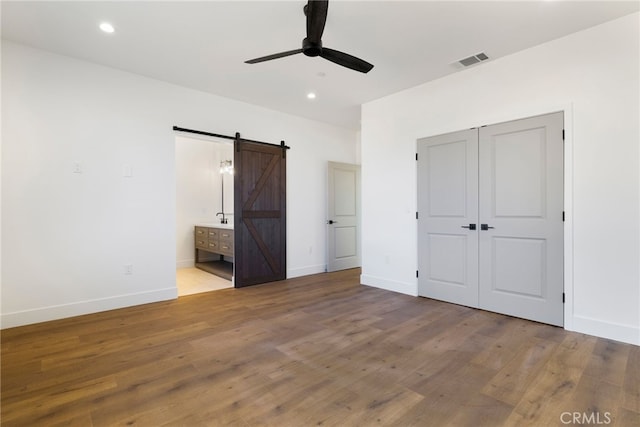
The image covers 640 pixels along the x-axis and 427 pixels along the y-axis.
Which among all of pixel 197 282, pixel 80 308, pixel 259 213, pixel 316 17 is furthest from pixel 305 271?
pixel 316 17

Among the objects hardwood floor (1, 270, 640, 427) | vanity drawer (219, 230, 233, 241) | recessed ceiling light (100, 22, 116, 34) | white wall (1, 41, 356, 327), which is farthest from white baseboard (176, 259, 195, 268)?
recessed ceiling light (100, 22, 116, 34)

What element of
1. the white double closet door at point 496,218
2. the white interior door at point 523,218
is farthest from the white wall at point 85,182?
the white interior door at point 523,218

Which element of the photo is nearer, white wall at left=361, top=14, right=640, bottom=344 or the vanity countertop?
white wall at left=361, top=14, right=640, bottom=344

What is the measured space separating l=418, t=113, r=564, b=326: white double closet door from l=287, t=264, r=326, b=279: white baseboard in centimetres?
217

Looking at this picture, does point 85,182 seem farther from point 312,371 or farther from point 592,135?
point 592,135

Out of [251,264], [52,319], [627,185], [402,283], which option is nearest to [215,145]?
[251,264]

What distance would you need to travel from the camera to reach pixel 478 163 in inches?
141

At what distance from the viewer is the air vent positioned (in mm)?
3332

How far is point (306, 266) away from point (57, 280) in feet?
11.6

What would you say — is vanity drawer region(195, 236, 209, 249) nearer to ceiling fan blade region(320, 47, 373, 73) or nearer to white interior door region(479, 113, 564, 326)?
ceiling fan blade region(320, 47, 373, 73)

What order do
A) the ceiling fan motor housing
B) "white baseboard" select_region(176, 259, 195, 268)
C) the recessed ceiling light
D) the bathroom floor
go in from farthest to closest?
"white baseboard" select_region(176, 259, 195, 268) < the bathroom floor < the recessed ceiling light < the ceiling fan motor housing

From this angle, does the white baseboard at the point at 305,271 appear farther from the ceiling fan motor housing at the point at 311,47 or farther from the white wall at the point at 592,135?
the ceiling fan motor housing at the point at 311,47

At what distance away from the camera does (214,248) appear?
5.75 metres

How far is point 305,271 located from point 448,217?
2.80 meters
